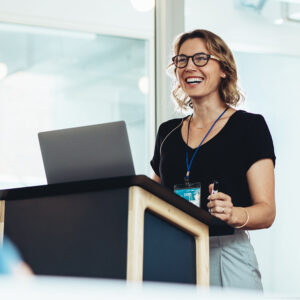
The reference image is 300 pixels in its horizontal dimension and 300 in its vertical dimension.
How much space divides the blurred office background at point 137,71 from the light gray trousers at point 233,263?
189cm

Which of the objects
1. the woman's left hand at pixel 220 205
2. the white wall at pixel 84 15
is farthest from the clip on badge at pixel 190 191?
the white wall at pixel 84 15

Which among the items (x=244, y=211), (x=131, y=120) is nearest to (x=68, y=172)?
(x=244, y=211)

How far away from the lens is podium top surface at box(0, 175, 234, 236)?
44.3 inches

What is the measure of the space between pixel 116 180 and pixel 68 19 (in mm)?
2856

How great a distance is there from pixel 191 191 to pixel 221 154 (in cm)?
20

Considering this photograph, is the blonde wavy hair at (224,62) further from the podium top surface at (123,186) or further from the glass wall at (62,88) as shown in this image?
the glass wall at (62,88)

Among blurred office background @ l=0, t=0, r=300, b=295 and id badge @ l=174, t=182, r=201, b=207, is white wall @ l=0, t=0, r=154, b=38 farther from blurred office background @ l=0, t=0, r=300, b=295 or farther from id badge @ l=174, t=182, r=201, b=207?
id badge @ l=174, t=182, r=201, b=207

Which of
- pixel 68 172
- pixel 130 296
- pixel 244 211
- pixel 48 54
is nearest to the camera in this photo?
pixel 130 296

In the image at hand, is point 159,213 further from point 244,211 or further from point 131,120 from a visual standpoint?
point 131,120

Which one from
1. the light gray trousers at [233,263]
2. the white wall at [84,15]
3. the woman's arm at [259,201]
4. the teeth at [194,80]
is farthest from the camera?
the white wall at [84,15]

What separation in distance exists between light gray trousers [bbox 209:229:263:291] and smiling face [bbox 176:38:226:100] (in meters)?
0.57

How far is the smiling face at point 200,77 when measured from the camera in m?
2.03

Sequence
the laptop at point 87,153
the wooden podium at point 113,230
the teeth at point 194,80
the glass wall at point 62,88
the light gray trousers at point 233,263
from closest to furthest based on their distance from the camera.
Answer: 1. the wooden podium at point 113,230
2. the laptop at point 87,153
3. the light gray trousers at point 233,263
4. the teeth at point 194,80
5. the glass wall at point 62,88

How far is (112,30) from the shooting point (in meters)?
3.83
